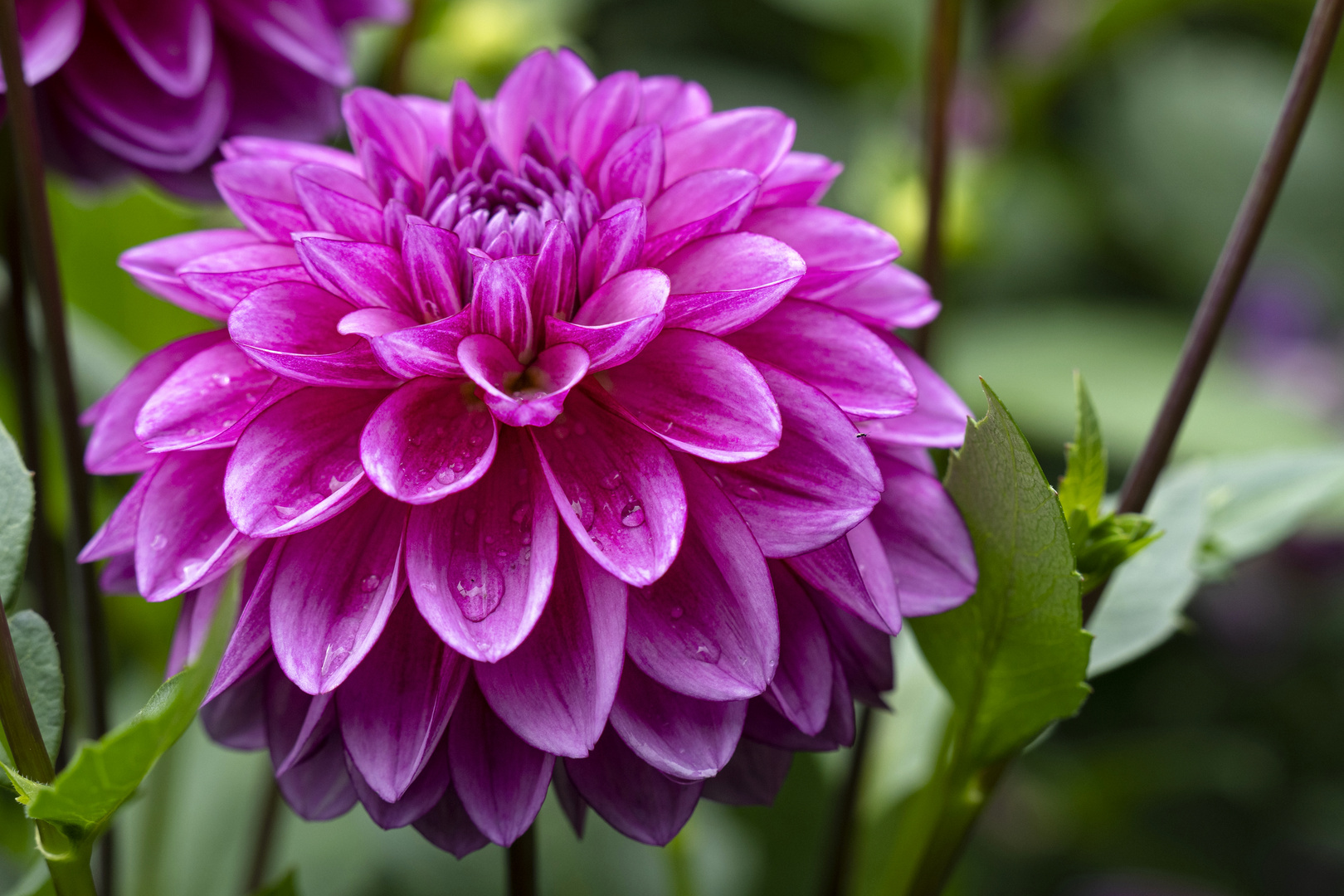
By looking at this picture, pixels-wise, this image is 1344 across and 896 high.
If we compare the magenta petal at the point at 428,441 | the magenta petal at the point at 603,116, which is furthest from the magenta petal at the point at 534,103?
the magenta petal at the point at 428,441

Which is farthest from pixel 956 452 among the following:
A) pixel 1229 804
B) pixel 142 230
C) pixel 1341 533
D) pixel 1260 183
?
pixel 1341 533

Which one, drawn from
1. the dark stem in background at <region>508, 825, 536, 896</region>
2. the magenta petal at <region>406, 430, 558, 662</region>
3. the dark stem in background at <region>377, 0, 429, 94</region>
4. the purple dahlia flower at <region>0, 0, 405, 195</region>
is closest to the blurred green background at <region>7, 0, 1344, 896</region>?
the dark stem in background at <region>377, 0, 429, 94</region>

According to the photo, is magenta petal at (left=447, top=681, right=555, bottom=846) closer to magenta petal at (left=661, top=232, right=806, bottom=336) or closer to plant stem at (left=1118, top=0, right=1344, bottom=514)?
magenta petal at (left=661, top=232, right=806, bottom=336)

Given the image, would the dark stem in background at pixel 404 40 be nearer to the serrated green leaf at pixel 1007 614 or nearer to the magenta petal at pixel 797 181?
the magenta petal at pixel 797 181

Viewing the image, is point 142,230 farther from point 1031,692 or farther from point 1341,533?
point 1341,533

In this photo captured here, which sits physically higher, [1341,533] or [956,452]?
[956,452]

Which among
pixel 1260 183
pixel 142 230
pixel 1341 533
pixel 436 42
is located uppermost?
pixel 1260 183
